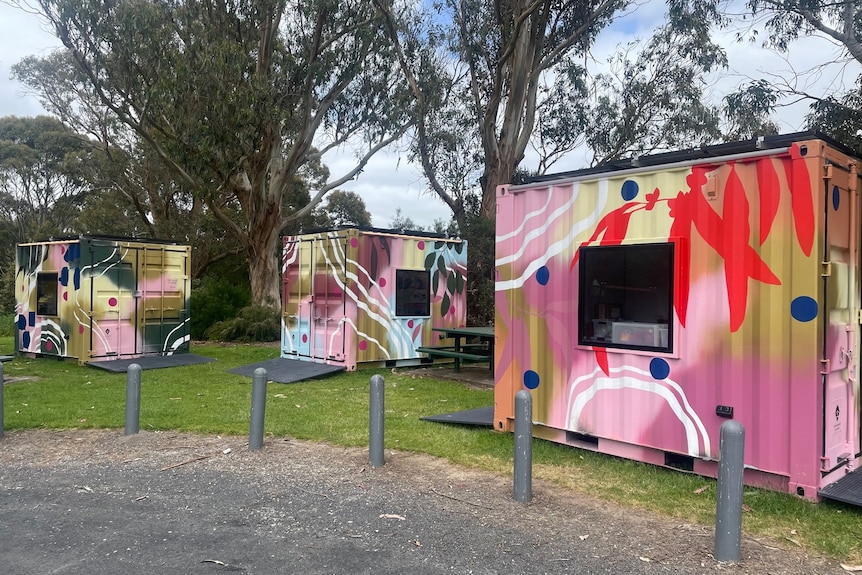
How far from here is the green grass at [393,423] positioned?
5.02 m

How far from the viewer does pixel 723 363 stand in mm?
5707

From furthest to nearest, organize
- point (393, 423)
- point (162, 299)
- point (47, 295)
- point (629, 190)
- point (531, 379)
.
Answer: point (162, 299) < point (47, 295) < point (393, 423) < point (531, 379) < point (629, 190)

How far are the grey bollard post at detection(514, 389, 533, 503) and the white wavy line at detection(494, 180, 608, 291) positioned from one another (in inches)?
81.4

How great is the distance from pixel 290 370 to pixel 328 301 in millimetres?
1487

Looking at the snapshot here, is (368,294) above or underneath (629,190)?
underneath

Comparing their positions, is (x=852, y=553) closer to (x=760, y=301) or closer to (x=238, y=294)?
(x=760, y=301)

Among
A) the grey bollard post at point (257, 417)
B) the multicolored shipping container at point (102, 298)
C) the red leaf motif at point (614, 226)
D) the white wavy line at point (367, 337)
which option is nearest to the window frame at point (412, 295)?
the white wavy line at point (367, 337)

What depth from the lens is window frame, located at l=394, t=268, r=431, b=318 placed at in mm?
13195

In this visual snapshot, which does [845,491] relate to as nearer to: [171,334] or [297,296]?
[297,296]

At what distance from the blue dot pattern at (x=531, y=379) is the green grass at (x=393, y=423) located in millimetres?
607

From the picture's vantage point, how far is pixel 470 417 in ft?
26.7

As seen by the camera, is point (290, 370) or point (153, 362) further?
point (153, 362)

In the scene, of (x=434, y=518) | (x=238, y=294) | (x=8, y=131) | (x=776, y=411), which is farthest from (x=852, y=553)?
(x=8, y=131)

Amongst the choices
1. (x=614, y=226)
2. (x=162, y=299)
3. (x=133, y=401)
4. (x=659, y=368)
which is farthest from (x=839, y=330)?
(x=162, y=299)
